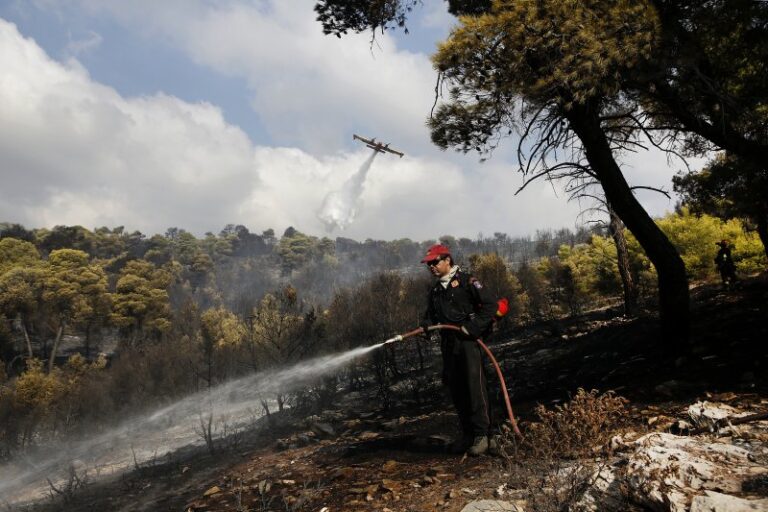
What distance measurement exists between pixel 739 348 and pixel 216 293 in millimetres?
92616

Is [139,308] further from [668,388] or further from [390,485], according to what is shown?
[668,388]

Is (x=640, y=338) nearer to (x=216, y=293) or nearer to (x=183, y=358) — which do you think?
(x=183, y=358)

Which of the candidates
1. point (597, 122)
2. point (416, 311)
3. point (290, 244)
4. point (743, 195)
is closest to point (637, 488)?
point (597, 122)

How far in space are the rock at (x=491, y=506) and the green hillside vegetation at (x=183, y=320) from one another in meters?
7.66

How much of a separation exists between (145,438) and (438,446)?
18804mm

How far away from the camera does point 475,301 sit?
475cm

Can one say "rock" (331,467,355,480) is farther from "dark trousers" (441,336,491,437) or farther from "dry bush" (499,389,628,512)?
"dry bush" (499,389,628,512)

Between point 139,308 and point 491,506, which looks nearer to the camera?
point 491,506

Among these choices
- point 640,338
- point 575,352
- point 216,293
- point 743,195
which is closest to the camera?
point 640,338

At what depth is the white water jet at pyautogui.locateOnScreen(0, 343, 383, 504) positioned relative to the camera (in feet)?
46.1

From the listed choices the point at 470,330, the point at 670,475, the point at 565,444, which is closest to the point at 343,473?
the point at 470,330

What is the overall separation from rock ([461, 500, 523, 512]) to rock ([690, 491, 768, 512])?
0.98 m

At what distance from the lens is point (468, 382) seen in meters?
4.55

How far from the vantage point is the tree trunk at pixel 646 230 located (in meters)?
6.85
